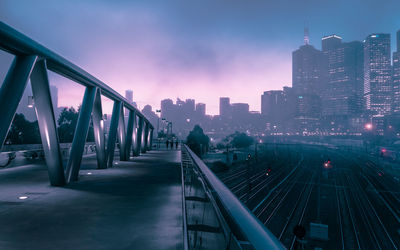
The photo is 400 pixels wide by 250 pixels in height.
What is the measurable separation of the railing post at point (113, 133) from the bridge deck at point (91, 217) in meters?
6.41

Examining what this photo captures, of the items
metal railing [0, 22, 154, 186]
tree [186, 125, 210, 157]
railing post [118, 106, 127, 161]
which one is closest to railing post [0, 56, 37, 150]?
metal railing [0, 22, 154, 186]

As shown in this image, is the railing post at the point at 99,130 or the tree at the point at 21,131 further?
the tree at the point at 21,131

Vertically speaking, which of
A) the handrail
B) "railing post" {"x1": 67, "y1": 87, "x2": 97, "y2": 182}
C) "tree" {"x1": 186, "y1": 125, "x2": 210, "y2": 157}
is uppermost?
the handrail

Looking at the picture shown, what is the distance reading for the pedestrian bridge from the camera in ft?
8.01

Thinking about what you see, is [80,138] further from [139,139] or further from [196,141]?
[196,141]

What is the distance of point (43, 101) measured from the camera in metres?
8.23

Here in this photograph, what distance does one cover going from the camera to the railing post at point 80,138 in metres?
9.77

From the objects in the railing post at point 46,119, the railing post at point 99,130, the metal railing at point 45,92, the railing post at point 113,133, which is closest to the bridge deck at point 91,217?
the railing post at point 46,119

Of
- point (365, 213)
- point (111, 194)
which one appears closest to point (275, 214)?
point (365, 213)

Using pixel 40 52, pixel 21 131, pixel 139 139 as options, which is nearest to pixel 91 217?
pixel 40 52

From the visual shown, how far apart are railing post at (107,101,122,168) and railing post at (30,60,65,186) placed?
234 inches

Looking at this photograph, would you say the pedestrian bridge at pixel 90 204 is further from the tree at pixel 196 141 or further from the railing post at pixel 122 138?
the tree at pixel 196 141

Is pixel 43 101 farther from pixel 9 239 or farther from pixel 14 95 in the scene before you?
pixel 9 239

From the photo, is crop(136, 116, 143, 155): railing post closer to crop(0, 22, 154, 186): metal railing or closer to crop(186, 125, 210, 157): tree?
crop(0, 22, 154, 186): metal railing
